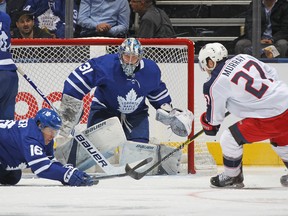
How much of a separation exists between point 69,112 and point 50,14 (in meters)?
1.57

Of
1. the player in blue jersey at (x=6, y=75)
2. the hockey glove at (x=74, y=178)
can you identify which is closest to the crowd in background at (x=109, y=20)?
the player in blue jersey at (x=6, y=75)

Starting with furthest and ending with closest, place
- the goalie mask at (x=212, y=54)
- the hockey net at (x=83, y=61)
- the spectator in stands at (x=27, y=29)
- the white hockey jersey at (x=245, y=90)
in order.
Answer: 1. the spectator in stands at (x=27, y=29)
2. the hockey net at (x=83, y=61)
3. the goalie mask at (x=212, y=54)
4. the white hockey jersey at (x=245, y=90)

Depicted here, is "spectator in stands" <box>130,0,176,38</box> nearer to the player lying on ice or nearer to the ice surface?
the player lying on ice

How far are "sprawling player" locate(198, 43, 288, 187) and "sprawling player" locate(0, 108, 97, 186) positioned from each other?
88 centimetres

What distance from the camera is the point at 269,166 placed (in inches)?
305

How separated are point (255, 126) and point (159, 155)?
1.20m

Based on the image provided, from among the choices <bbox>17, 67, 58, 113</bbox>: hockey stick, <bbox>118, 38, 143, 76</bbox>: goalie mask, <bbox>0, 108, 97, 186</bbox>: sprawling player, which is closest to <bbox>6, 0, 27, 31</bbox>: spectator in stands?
<bbox>17, 67, 58, 113</bbox>: hockey stick

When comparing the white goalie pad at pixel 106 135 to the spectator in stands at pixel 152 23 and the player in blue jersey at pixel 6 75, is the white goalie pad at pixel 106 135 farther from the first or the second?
the spectator in stands at pixel 152 23

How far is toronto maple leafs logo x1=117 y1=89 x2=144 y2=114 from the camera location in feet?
21.8

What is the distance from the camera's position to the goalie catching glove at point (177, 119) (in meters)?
6.64

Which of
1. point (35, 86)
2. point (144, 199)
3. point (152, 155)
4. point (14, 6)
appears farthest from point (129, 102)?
point (144, 199)

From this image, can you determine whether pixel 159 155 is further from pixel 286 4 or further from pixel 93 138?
pixel 286 4

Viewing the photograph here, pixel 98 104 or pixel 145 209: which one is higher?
pixel 145 209

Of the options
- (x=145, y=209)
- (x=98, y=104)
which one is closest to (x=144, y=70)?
(x=98, y=104)
